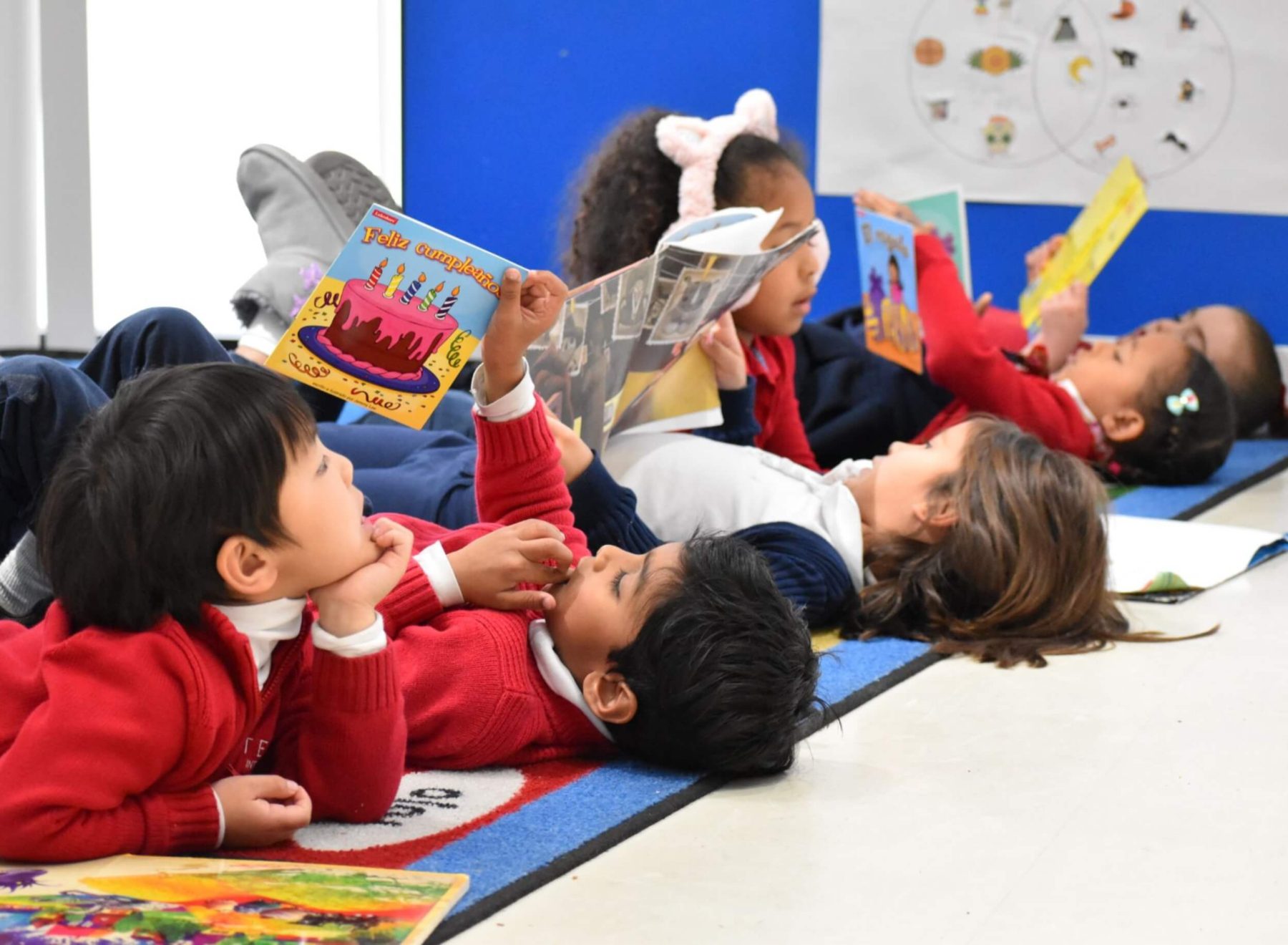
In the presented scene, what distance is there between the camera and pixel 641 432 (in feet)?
5.65

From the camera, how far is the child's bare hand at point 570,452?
1386mm

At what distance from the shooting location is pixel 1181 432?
2.49m

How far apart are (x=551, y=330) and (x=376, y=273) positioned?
33 centimetres

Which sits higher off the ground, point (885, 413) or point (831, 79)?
point (831, 79)

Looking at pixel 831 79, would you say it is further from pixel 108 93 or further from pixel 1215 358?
pixel 108 93

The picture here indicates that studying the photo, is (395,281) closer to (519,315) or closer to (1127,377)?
(519,315)

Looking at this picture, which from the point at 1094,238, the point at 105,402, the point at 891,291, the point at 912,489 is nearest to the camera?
the point at 105,402

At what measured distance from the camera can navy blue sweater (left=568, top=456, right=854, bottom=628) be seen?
1.42m

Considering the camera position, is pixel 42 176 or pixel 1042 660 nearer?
pixel 1042 660

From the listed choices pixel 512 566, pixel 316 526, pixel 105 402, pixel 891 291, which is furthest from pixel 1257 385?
pixel 316 526

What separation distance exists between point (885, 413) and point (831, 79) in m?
1.43

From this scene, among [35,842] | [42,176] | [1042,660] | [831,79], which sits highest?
[831,79]

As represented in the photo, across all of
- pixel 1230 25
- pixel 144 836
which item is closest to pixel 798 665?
pixel 144 836

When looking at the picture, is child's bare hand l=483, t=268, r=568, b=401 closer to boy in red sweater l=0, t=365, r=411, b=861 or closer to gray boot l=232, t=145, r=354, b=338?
boy in red sweater l=0, t=365, r=411, b=861
